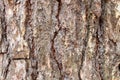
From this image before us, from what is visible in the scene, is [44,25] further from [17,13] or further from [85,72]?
[85,72]

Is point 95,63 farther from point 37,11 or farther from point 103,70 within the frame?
point 37,11

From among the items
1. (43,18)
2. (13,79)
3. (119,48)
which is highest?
(43,18)

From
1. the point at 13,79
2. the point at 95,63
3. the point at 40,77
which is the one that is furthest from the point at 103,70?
the point at 13,79

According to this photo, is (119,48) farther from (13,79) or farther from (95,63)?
(13,79)

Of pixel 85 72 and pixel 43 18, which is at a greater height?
pixel 43 18

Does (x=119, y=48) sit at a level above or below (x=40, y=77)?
above
